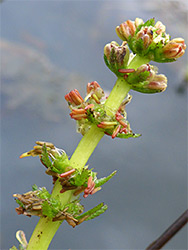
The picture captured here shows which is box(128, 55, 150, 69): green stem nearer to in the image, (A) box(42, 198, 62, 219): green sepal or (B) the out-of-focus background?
(A) box(42, 198, 62, 219): green sepal

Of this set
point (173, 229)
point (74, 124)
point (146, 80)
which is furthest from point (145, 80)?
point (74, 124)

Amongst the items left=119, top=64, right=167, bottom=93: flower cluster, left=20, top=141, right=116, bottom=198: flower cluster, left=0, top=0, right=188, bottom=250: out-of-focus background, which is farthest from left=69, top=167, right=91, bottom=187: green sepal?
left=0, top=0, right=188, bottom=250: out-of-focus background

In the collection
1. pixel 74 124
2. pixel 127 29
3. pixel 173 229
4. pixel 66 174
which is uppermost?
pixel 74 124

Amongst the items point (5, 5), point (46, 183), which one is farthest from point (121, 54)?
point (5, 5)

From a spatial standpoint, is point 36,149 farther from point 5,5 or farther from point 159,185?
point 5,5

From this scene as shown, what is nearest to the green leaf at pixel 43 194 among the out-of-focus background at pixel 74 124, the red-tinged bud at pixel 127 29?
the red-tinged bud at pixel 127 29

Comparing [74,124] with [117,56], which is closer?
[117,56]

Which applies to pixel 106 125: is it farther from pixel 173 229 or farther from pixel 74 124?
pixel 74 124
